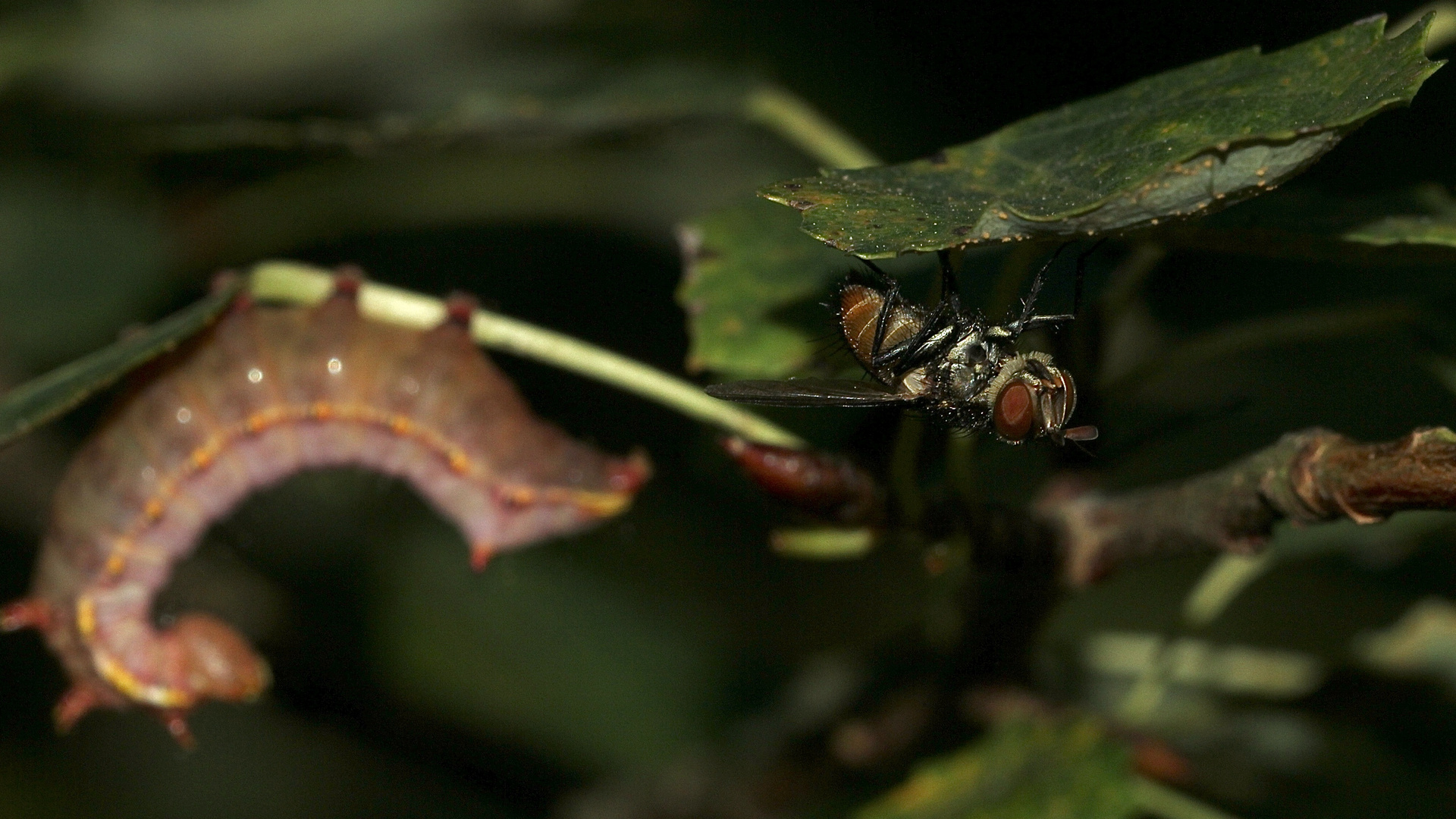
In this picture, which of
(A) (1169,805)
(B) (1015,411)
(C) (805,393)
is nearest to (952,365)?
(B) (1015,411)

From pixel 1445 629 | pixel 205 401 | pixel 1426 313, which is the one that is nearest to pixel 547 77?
pixel 205 401

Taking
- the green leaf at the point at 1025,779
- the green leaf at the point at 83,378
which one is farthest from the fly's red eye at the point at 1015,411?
the green leaf at the point at 83,378

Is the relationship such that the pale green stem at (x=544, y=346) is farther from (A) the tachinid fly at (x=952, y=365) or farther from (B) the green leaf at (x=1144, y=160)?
(B) the green leaf at (x=1144, y=160)

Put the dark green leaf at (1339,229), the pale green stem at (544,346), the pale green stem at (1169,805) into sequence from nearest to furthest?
the dark green leaf at (1339,229), the pale green stem at (544,346), the pale green stem at (1169,805)

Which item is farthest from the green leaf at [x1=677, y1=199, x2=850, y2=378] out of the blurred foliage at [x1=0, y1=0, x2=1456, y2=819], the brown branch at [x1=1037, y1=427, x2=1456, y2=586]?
the brown branch at [x1=1037, y1=427, x2=1456, y2=586]

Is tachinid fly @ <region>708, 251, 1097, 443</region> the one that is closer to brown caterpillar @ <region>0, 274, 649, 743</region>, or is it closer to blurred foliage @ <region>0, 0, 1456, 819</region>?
blurred foliage @ <region>0, 0, 1456, 819</region>

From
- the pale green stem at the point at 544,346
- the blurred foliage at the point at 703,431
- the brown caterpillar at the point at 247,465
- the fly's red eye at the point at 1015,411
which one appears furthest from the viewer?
the brown caterpillar at the point at 247,465

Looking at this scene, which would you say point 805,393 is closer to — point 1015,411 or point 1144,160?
point 1015,411

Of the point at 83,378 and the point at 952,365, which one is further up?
the point at 952,365
